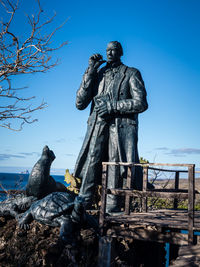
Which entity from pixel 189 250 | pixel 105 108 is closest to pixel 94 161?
pixel 105 108

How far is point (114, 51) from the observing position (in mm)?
6328

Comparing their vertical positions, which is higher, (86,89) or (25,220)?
(86,89)

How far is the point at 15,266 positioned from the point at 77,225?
43.1 inches

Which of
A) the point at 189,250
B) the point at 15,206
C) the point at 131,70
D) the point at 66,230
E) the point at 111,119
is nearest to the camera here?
the point at 189,250

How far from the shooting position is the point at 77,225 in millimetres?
4633

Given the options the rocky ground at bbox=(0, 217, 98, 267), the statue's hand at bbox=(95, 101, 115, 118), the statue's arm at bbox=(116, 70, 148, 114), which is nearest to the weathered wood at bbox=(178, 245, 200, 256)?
the rocky ground at bbox=(0, 217, 98, 267)

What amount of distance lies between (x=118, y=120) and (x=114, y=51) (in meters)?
1.55

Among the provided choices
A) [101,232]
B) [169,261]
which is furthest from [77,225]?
[169,261]

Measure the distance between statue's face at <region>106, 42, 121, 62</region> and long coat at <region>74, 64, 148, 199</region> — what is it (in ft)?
0.75

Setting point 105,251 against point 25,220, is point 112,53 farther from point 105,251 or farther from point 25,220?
point 105,251

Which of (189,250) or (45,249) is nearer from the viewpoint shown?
(189,250)

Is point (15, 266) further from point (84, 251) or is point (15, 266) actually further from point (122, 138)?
point (122, 138)

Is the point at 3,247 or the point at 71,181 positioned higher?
the point at 71,181

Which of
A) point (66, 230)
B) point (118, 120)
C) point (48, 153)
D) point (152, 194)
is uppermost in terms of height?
point (118, 120)
